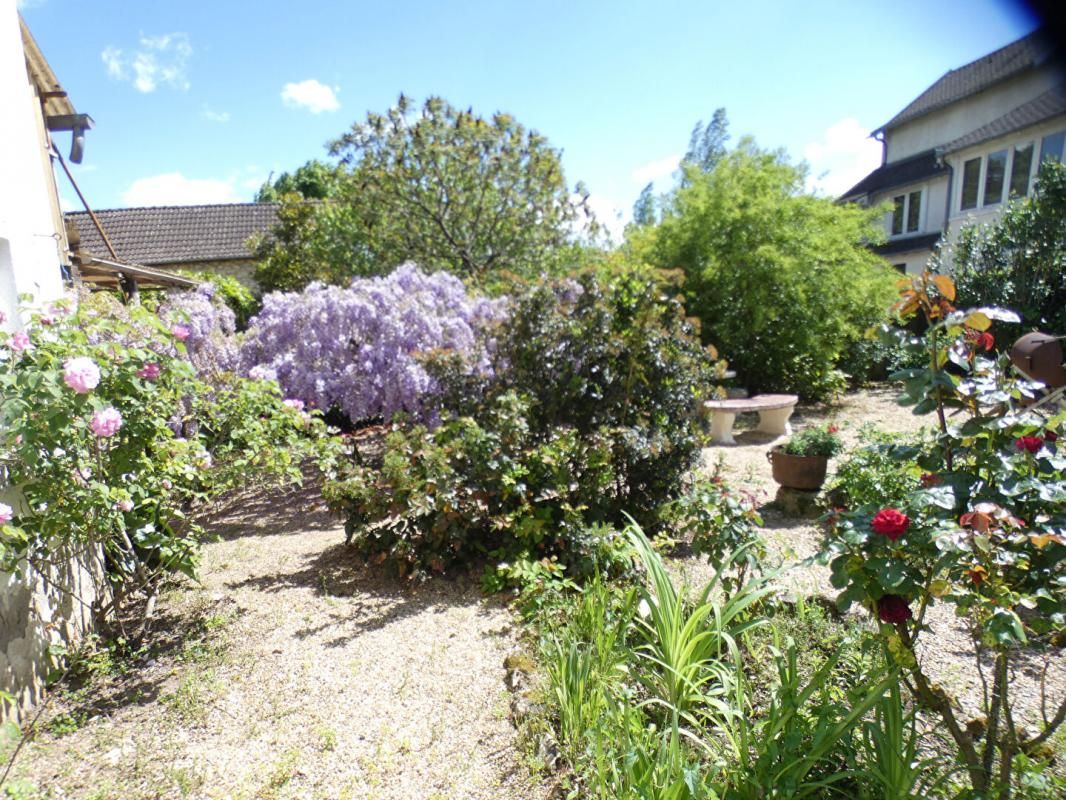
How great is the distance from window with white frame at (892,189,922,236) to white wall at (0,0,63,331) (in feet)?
69.0

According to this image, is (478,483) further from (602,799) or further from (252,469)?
(602,799)

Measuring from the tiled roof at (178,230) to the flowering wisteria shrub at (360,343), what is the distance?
52.6ft

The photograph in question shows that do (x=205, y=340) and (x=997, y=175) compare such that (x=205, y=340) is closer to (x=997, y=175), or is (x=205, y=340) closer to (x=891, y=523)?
(x=891, y=523)

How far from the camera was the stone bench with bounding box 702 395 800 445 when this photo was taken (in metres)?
8.66

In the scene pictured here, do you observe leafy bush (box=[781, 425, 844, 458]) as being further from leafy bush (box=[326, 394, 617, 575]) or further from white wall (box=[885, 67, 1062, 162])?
white wall (box=[885, 67, 1062, 162])

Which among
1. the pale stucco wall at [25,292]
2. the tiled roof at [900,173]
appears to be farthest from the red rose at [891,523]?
the tiled roof at [900,173]

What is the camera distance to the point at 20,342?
262cm

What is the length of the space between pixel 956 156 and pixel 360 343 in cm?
1772

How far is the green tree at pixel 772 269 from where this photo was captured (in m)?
10.6

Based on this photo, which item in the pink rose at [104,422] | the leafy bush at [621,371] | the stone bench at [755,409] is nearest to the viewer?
the pink rose at [104,422]

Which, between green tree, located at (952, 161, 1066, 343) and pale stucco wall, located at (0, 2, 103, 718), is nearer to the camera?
pale stucco wall, located at (0, 2, 103, 718)

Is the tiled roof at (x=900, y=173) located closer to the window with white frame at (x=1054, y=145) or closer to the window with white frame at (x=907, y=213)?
the window with white frame at (x=907, y=213)

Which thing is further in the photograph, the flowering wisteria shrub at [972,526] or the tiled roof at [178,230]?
the tiled roof at [178,230]

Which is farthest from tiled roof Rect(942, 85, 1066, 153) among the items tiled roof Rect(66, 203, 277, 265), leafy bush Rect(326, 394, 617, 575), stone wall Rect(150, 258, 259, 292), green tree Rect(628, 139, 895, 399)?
stone wall Rect(150, 258, 259, 292)
